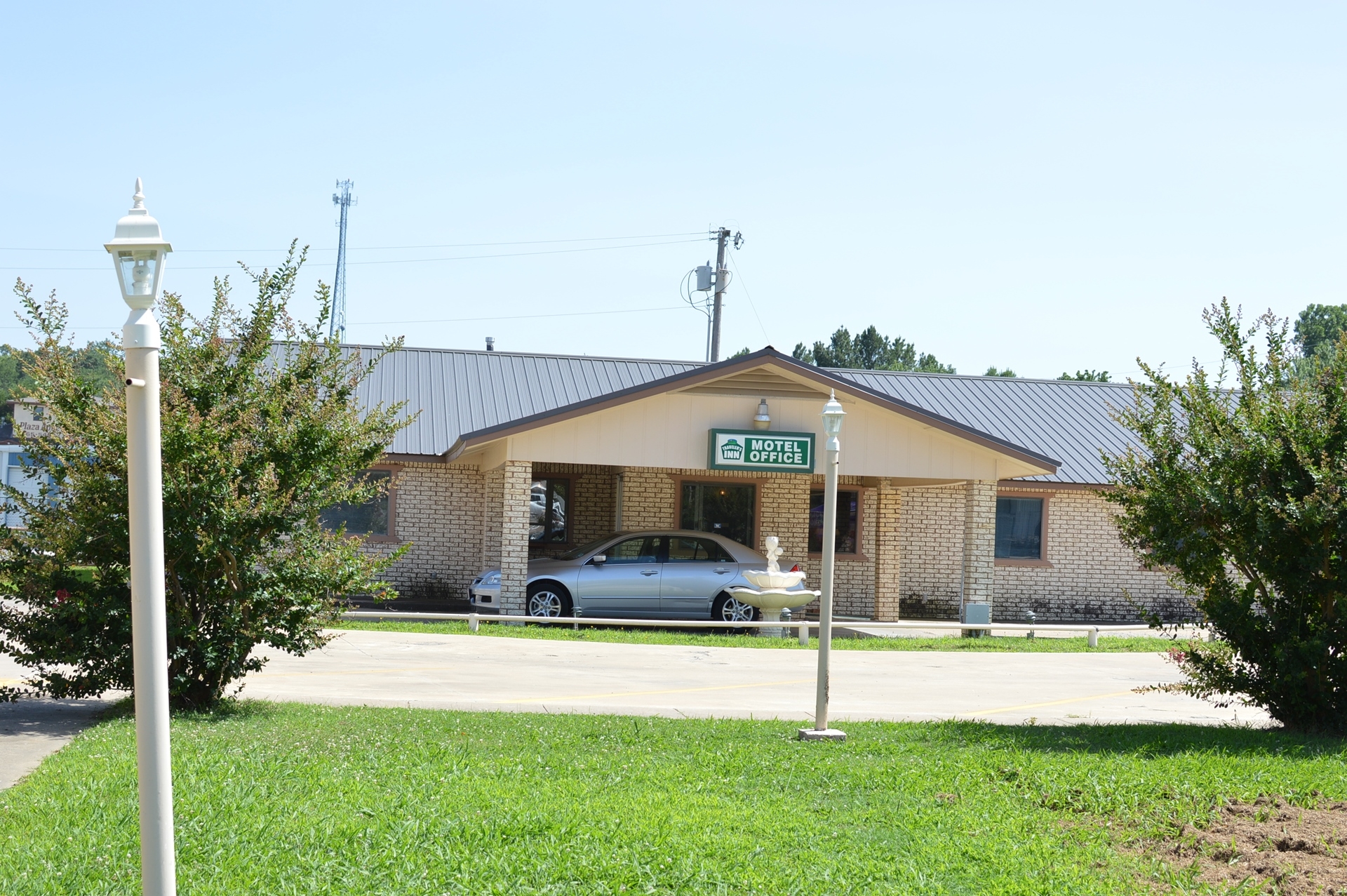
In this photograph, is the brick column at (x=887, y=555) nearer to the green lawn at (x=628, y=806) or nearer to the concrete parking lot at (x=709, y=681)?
the concrete parking lot at (x=709, y=681)

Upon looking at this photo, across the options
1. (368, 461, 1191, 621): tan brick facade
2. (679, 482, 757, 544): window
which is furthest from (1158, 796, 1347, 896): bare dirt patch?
(679, 482, 757, 544): window

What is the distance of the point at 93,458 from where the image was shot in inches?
366

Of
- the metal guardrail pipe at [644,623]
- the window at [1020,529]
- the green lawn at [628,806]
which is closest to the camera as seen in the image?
the green lawn at [628,806]

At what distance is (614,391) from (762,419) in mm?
4629

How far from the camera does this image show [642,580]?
64.5 ft

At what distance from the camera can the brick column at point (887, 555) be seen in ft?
77.3

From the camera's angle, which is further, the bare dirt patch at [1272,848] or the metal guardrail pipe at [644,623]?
the metal guardrail pipe at [644,623]

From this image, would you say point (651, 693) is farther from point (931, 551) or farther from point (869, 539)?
point (931, 551)

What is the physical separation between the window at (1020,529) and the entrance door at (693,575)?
23.7 feet

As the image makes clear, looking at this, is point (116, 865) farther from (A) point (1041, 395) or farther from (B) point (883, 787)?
(A) point (1041, 395)

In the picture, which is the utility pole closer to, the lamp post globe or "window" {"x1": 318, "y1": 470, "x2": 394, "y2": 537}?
"window" {"x1": 318, "y1": 470, "x2": 394, "y2": 537}

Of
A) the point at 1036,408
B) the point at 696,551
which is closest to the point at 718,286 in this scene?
the point at 1036,408

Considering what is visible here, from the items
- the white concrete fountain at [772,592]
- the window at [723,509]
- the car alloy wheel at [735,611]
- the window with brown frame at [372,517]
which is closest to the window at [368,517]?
the window with brown frame at [372,517]

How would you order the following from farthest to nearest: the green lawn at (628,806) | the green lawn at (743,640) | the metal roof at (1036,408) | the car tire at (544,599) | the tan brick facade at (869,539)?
1. the metal roof at (1036,408)
2. the tan brick facade at (869,539)
3. the car tire at (544,599)
4. the green lawn at (743,640)
5. the green lawn at (628,806)
